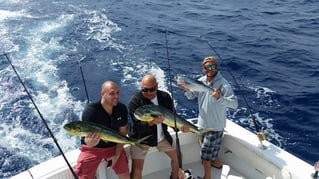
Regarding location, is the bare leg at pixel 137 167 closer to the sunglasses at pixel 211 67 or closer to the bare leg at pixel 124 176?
the bare leg at pixel 124 176

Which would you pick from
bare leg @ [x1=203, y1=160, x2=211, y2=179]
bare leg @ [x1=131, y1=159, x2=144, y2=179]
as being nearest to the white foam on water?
bare leg @ [x1=131, y1=159, x2=144, y2=179]

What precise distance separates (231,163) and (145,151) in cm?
128

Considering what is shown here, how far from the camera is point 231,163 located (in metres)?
4.47

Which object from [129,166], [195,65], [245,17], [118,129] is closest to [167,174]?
[129,166]

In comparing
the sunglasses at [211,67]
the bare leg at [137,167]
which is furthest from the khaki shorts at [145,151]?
the sunglasses at [211,67]

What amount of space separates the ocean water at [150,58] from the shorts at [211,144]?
3.14ft

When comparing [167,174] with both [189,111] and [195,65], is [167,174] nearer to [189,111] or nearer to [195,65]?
[189,111]

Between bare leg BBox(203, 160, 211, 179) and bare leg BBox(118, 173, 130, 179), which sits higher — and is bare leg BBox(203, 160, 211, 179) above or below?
below

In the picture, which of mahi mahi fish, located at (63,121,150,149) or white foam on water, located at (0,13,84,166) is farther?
white foam on water, located at (0,13,84,166)

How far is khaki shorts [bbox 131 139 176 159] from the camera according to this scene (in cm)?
383

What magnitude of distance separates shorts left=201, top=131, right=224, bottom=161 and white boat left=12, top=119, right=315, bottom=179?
23cm

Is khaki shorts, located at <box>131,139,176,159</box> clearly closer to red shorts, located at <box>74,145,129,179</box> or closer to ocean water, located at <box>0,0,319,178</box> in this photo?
red shorts, located at <box>74,145,129,179</box>

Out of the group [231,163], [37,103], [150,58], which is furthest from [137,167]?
[150,58]

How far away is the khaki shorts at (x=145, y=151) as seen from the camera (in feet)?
12.6
